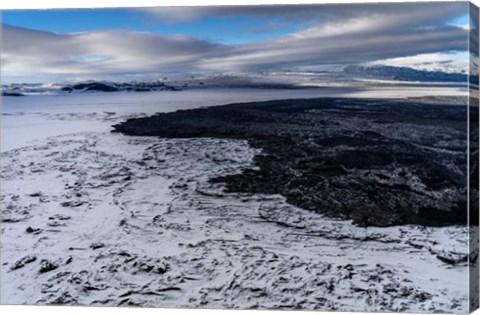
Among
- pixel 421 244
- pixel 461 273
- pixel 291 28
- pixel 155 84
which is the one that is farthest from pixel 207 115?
pixel 461 273

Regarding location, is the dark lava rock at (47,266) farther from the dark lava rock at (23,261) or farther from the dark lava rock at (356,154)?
the dark lava rock at (356,154)

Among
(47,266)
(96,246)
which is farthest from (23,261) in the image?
(96,246)

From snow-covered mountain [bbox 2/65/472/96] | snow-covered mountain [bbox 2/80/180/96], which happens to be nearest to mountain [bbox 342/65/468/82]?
snow-covered mountain [bbox 2/65/472/96]

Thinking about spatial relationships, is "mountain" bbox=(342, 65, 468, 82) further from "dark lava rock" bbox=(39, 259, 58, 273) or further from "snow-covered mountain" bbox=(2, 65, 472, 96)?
"dark lava rock" bbox=(39, 259, 58, 273)

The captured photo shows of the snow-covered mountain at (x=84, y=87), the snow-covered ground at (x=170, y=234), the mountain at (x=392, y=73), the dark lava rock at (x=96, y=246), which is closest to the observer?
the snow-covered ground at (x=170, y=234)

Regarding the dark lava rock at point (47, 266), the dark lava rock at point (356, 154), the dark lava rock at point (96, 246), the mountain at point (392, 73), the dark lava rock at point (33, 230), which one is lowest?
the dark lava rock at point (47, 266)

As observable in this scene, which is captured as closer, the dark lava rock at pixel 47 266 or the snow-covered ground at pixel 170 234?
the snow-covered ground at pixel 170 234

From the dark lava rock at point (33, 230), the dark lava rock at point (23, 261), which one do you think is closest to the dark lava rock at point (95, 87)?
the dark lava rock at point (33, 230)
